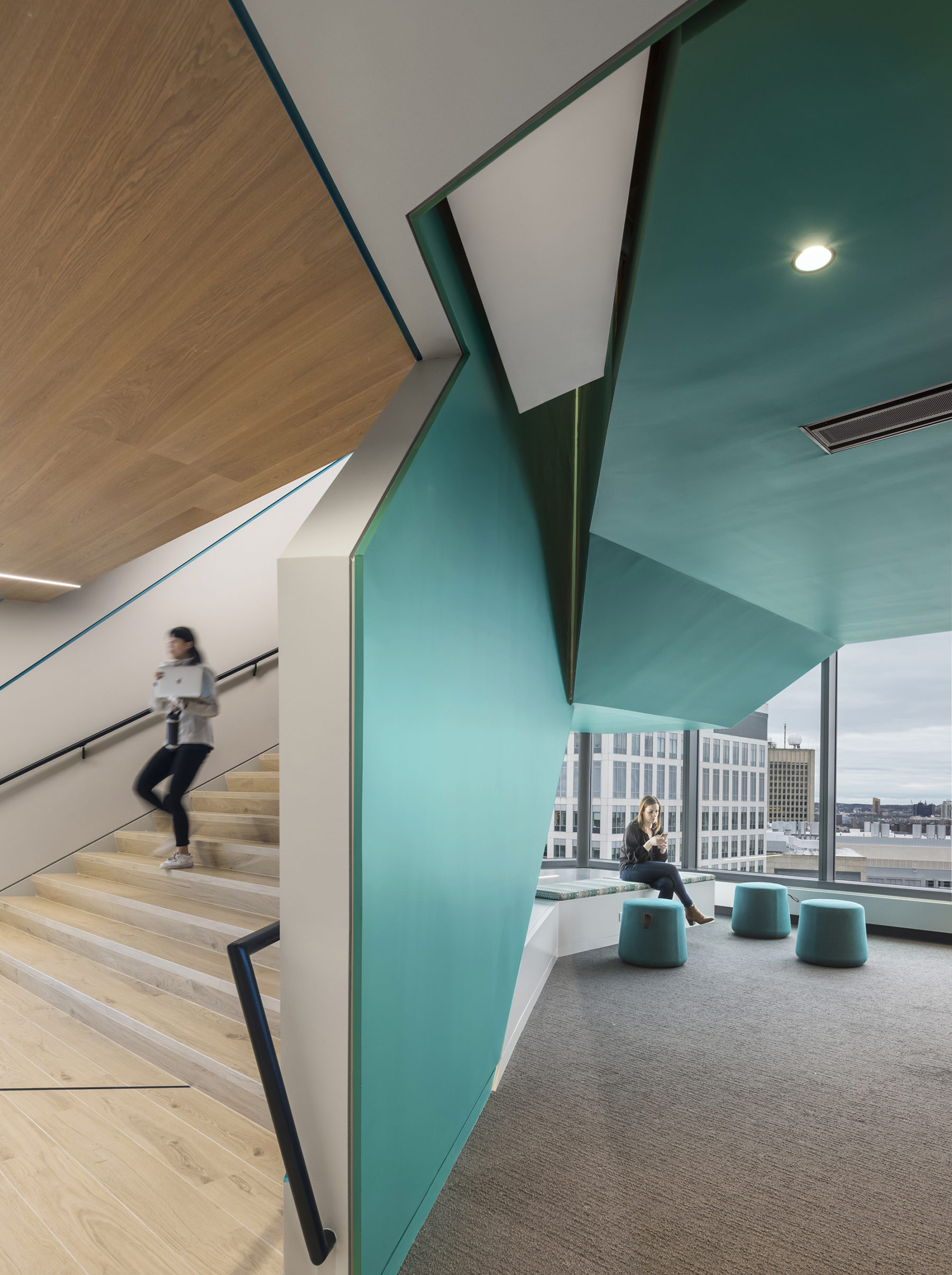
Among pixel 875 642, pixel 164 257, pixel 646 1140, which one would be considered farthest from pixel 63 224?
pixel 875 642

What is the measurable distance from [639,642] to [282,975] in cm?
400

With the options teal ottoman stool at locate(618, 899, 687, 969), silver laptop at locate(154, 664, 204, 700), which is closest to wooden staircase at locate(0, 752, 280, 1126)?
silver laptop at locate(154, 664, 204, 700)

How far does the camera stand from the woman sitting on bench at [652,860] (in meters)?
7.41

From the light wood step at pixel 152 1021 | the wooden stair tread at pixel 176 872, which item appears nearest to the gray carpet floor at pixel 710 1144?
the light wood step at pixel 152 1021

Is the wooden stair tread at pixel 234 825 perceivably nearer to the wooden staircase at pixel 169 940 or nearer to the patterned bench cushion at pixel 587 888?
the wooden staircase at pixel 169 940

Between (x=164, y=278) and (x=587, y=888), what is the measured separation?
612 centimetres

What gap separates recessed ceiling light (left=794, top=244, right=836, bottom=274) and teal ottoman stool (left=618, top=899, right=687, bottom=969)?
520cm

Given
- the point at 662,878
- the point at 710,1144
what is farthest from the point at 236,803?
the point at 662,878

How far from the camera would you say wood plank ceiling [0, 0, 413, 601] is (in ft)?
5.49

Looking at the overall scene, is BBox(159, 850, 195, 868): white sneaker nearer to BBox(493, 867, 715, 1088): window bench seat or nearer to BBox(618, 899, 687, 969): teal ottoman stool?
BBox(493, 867, 715, 1088): window bench seat

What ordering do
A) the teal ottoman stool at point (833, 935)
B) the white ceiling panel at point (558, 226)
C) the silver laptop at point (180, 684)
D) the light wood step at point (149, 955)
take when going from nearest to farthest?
the white ceiling panel at point (558, 226), the light wood step at point (149, 955), the silver laptop at point (180, 684), the teal ottoman stool at point (833, 935)

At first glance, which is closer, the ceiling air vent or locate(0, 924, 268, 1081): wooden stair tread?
locate(0, 924, 268, 1081): wooden stair tread

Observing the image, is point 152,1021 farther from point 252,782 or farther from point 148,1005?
point 252,782

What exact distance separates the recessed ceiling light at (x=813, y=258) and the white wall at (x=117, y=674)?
356cm
